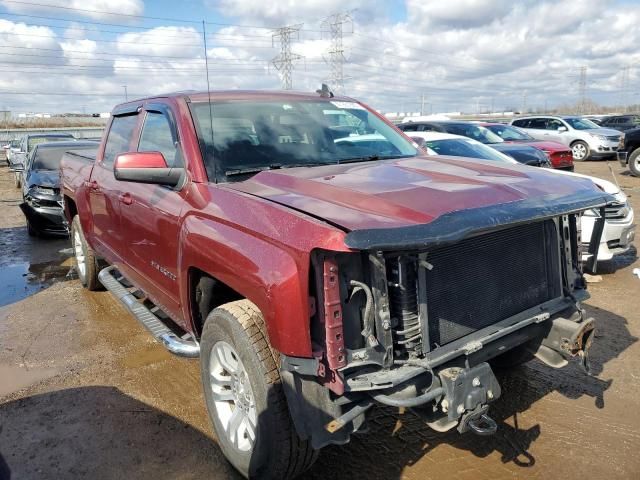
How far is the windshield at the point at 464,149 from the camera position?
28.4ft

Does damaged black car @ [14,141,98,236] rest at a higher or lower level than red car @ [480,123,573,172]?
lower

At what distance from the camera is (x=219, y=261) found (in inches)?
108

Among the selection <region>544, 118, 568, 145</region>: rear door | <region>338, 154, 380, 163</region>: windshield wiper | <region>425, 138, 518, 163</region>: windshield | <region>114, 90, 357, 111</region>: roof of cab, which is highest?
<region>544, 118, 568, 145</region>: rear door

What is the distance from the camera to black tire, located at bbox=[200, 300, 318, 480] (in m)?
2.51

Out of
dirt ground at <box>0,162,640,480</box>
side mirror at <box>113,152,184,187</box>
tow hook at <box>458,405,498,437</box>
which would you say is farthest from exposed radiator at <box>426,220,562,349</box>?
side mirror at <box>113,152,184,187</box>

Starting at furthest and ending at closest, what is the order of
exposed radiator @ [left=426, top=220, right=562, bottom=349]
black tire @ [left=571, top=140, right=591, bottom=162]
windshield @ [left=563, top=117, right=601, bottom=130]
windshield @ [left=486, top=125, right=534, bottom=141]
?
windshield @ [left=563, top=117, right=601, bottom=130] < black tire @ [left=571, top=140, right=591, bottom=162] < windshield @ [left=486, top=125, right=534, bottom=141] < exposed radiator @ [left=426, top=220, right=562, bottom=349]

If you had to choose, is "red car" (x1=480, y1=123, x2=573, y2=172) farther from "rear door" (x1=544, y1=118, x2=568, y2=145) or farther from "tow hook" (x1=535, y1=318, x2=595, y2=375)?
"tow hook" (x1=535, y1=318, x2=595, y2=375)

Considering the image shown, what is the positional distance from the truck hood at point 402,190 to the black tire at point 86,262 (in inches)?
140

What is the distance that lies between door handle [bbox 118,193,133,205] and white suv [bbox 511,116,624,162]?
18896 millimetres

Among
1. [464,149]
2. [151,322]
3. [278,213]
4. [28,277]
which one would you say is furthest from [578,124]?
[278,213]

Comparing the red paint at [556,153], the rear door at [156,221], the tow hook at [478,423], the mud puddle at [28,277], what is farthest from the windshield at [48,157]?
the red paint at [556,153]

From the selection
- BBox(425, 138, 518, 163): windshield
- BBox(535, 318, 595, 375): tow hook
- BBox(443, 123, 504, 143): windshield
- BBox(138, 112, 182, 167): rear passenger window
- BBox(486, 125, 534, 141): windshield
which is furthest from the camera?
BBox(486, 125, 534, 141): windshield

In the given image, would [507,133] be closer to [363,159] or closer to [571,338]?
[363,159]

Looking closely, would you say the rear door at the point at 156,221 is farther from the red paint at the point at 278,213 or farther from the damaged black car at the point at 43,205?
the damaged black car at the point at 43,205
